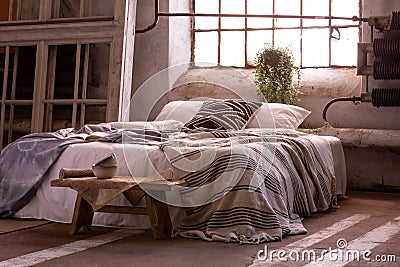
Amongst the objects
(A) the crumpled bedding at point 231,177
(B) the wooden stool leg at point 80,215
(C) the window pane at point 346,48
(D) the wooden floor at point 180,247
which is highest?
(C) the window pane at point 346,48

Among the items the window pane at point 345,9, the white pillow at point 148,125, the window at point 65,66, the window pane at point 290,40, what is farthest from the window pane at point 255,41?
the white pillow at point 148,125

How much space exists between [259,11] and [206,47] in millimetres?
640

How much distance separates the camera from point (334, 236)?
10.9 ft

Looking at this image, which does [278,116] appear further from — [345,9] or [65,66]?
[65,66]

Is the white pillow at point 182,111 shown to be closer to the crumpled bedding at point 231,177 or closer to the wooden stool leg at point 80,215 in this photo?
the crumpled bedding at point 231,177

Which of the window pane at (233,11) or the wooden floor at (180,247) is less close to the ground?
the window pane at (233,11)

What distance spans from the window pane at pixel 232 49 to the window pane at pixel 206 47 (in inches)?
3.3

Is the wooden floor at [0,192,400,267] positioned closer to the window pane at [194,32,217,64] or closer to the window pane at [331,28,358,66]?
the window pane at [331,28,358,66]

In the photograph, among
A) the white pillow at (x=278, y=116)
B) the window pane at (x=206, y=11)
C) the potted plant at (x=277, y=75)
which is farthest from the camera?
the window pane at (x=206, y=11)

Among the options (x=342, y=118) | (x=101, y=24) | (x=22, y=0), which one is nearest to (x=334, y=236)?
(x=342, y=118)

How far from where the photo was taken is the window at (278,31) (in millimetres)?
6035

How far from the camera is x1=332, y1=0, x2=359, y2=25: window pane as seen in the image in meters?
6.00

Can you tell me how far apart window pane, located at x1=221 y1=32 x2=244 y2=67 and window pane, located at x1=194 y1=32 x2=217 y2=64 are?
0.08 m

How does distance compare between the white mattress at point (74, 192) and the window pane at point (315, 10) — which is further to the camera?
the window pane at point (315, 10)
